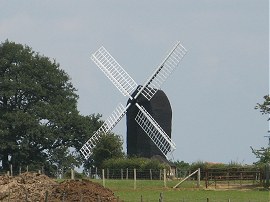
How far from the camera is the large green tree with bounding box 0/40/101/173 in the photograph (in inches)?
3068

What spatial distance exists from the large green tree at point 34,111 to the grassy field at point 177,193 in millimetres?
19300

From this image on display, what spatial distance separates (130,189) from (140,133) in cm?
2052

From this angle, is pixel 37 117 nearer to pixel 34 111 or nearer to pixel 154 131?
pixel 34 111

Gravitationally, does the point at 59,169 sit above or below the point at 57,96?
below

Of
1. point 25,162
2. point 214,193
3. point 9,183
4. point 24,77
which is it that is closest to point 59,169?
point 25,162

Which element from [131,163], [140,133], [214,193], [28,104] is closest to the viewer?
[214,193]

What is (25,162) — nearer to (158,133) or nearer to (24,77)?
(24,77)

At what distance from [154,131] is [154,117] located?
111 centimetres

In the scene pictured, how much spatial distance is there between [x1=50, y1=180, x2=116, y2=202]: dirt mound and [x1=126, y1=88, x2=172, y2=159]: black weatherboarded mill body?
1328 inches

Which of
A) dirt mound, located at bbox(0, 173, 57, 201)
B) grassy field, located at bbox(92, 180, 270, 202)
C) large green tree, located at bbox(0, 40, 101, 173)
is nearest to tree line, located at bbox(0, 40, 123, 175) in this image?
large green tree, located at bbox(0, 40, 101, 173)

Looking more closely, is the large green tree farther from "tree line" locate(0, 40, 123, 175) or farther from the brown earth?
the brown earth

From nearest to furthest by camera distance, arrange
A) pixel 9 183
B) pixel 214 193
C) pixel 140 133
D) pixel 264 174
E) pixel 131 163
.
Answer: pixel 9 183 < pixel 214 193 < pixel 264 174 < pixel 131 163 < pixel 140 133

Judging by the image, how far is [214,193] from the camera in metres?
52.7

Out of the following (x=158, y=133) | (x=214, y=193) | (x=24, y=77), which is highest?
(x=24, y=77)
